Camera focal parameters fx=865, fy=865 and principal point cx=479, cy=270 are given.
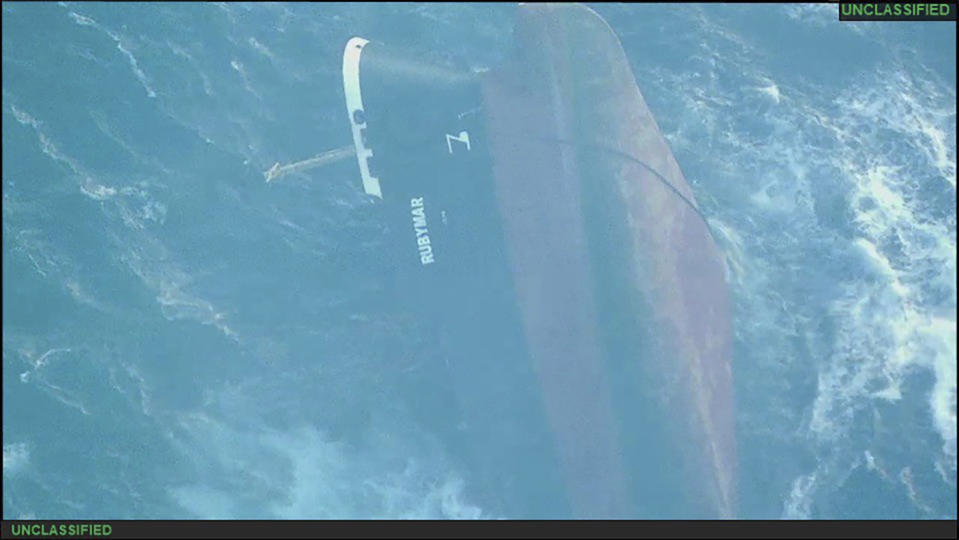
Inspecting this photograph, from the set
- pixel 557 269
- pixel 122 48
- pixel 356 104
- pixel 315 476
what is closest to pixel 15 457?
pixel 315 476

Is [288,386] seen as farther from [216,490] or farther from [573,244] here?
[573,244]

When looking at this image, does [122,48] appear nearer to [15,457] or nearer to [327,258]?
[327,258]

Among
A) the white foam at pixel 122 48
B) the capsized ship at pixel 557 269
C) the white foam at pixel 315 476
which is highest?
the white foam at pixel 122 48

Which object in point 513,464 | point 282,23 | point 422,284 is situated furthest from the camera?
point 282,23

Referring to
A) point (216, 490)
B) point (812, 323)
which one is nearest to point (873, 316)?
point (812, 323)

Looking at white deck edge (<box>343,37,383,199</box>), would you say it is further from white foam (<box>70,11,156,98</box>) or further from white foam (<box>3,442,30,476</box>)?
white foam (<box>3,442,30,476</box>)

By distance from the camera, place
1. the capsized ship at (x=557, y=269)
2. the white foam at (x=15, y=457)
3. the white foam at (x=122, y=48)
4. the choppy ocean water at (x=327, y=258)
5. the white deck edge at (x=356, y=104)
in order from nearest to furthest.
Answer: the white foam at (x=15, y=457) → the capsized ship at (x=557, y=269) → the choppy ocean water at (x=327, y=258) → the white deck edge at (x=356, y=104) → the white foam at (x=122, y=48)

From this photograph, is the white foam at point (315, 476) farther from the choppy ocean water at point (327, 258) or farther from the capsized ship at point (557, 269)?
the capsized ship at point (557, 269)

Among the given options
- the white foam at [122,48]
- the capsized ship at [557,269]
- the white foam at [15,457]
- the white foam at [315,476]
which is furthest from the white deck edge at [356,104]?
the white foam at [15,457]
